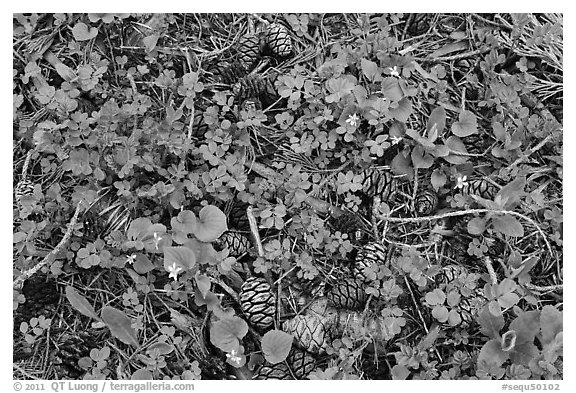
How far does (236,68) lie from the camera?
294 cm

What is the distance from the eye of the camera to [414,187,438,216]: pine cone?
2863 millimetres

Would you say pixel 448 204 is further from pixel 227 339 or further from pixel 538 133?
pixel 227 339

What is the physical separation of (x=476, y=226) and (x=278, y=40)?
127 cm

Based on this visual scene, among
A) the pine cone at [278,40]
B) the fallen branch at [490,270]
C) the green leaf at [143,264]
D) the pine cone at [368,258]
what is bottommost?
the fallen branch at [490,270]

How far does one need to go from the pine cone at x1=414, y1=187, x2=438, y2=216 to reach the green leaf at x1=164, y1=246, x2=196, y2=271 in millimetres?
1052

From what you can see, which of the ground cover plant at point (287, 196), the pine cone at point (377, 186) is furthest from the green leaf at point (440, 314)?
the pine cone at point (377, 186)

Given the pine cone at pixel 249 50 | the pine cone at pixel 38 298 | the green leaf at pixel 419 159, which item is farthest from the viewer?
the pine cone at pixel 249 50

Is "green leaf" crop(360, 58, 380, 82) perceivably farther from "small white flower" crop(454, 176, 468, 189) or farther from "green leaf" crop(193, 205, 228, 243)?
"green leaf" crop(193, 205, 228, 243)

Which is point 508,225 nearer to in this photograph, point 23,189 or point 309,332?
point 309,332

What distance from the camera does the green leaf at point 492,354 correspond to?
8.73 ft

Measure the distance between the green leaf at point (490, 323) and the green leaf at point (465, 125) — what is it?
0.80 meters

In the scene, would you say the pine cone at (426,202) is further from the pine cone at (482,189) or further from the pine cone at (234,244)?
the pine cone at (234,244)

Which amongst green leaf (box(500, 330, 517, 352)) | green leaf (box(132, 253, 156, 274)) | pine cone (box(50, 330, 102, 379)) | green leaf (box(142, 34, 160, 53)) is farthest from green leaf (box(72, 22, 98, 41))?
green leaf (box(500, 330, 517, 352))

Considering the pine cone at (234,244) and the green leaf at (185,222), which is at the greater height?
the green leaf at (185,222)
